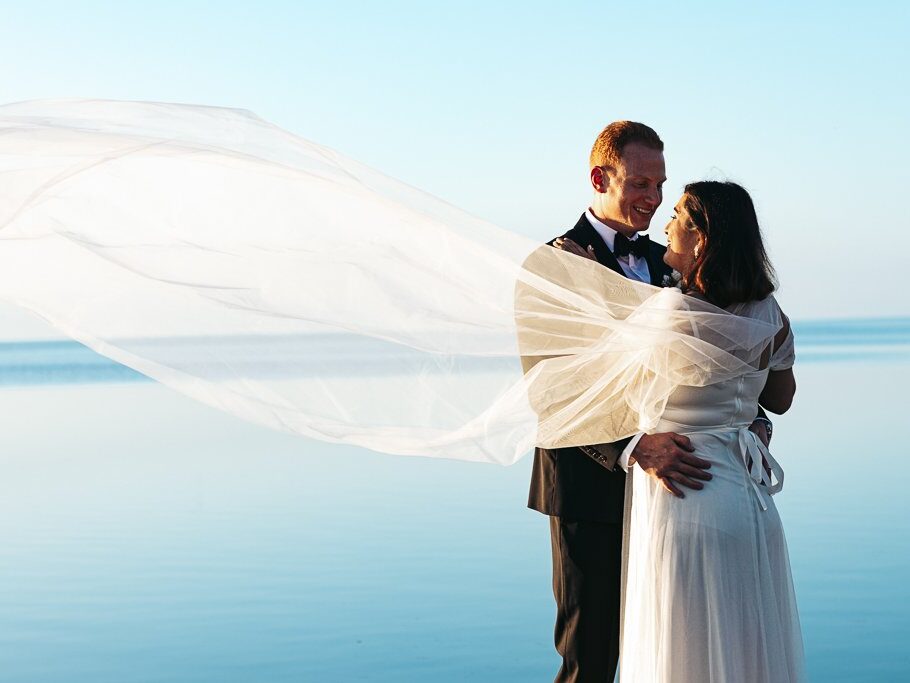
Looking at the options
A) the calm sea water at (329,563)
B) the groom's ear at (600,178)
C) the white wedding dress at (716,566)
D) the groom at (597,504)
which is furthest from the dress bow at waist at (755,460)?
the calm sea water at (329,563)

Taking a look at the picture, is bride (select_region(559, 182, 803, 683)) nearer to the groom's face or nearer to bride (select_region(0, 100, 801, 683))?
bride (select_region(0, 100, 801, 683))

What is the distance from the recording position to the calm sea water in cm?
478

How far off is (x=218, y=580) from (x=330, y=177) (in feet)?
11.9

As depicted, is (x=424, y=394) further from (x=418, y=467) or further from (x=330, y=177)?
(x=418, y=467)

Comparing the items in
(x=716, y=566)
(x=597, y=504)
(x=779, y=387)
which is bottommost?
(x=716, y=566)

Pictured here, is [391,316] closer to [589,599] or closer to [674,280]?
[674,280]

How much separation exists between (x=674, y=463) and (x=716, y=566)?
0.83ft

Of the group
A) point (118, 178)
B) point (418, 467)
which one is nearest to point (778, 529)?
point (118, 178)

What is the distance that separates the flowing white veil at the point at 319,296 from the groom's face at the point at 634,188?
0.38 meters

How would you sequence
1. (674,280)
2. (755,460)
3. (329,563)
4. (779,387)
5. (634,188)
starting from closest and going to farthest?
(755,460) → (779,387) → (674,280) → (634,188) → (329,563)

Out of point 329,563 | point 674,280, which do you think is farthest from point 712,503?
point 329,563

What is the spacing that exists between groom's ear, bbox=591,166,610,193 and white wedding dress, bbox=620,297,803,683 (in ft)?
2.35

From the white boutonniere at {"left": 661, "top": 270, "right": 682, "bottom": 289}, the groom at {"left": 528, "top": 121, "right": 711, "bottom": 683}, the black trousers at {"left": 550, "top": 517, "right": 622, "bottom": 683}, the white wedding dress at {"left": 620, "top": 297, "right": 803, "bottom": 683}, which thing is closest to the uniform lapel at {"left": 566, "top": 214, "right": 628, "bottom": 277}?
the groom at {"left": 528, "top": 121, "right": 711, "bottom": 683}

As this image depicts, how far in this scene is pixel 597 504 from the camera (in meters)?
3.19
